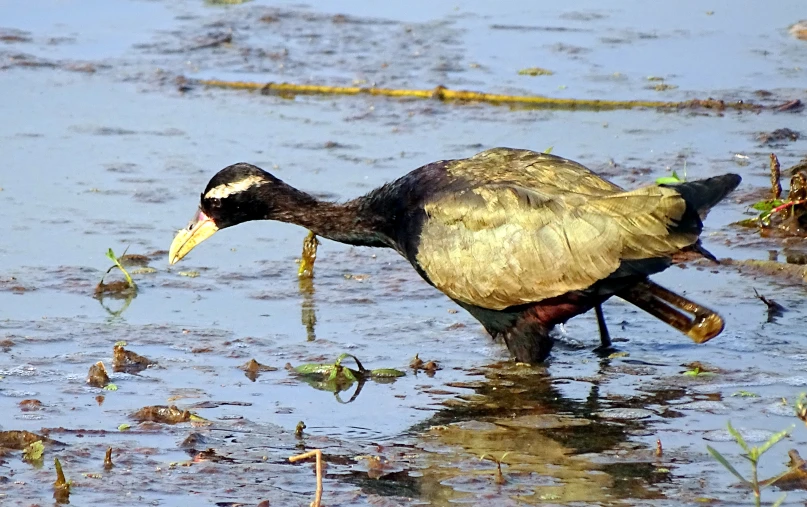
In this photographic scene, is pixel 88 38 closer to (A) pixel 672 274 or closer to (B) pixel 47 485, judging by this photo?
(A) pixel 672 274

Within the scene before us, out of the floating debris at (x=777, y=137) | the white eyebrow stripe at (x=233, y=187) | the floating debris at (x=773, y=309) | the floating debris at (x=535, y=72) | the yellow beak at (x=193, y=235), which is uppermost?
the floating debris at (x=535, y=72)

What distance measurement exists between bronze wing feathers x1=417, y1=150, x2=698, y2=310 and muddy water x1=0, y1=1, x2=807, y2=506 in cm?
47

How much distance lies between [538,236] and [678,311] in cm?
78

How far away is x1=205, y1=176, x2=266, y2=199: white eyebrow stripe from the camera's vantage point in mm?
8039

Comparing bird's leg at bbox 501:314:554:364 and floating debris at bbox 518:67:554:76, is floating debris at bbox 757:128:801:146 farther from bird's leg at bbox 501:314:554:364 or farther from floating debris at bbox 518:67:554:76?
bird's leg at bbox 501:314:554:364

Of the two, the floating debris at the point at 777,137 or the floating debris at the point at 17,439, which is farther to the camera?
the floating debris at the point at 777,137

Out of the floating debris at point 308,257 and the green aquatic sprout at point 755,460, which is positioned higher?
the floating debris at point 308,257

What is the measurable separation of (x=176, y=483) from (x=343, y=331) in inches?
89.3

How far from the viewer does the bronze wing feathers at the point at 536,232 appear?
693cm

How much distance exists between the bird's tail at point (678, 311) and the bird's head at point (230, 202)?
2.06 m

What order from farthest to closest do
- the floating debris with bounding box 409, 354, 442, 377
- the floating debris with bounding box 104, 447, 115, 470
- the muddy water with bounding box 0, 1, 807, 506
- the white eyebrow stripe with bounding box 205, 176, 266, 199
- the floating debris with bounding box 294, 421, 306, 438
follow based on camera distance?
the white eyebrow stripe with bounding box 205, 176, 266, 199, the floating debris with bounding box 409, 354, 442, 377, the floating debris with bounding box 294, 421, 306, 438, the muddy water with bounding box 0, 1, 807, 506, the floating debris with bounding box 104, 447, 115, 470

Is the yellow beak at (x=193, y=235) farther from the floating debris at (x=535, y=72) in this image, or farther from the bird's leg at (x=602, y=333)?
the floating debris at (x=535, y=72)

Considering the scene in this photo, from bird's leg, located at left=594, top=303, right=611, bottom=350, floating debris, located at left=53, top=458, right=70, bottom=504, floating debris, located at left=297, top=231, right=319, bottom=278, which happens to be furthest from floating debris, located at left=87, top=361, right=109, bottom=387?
bird's leg, located at left=594, top=303, right=611, bottom=350

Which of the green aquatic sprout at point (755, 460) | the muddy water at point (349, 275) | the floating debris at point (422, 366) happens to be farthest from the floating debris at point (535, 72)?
the green aquatic sprout at point (755, 460)
